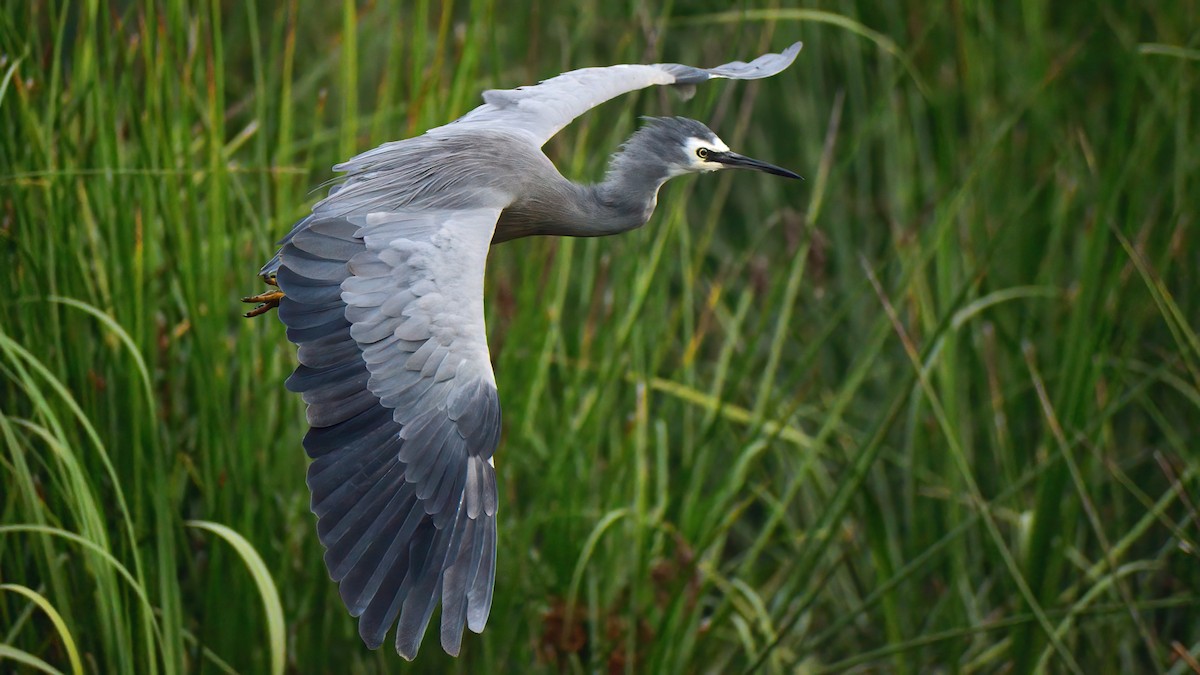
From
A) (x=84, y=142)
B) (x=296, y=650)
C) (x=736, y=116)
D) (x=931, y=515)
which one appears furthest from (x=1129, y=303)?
(x=84, y=142)

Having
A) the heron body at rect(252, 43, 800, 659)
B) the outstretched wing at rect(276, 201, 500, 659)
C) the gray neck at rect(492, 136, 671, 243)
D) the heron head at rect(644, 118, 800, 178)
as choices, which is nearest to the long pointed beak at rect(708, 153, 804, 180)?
the heron head at rect(644, 118, 800, 178)

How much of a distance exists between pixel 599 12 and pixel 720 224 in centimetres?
91

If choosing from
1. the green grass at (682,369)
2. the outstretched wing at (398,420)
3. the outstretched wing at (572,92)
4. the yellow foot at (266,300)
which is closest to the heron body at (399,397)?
the outstretched wing at (398,420)

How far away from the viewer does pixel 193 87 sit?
136 inches

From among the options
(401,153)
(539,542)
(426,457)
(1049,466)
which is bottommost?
(539,542)

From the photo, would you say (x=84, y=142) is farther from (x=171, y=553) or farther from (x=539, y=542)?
(x=539, y=542)

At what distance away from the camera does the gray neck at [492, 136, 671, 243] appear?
347cm

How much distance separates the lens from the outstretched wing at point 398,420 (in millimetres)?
2508

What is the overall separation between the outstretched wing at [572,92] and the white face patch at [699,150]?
0.16m

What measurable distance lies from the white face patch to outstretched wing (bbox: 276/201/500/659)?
103 centimetres

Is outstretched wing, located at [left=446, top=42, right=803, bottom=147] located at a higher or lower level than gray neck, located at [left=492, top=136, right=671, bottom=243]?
higher

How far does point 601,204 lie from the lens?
11.8 feet

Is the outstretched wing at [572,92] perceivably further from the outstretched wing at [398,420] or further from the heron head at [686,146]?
the outstretched wing at [398,420]

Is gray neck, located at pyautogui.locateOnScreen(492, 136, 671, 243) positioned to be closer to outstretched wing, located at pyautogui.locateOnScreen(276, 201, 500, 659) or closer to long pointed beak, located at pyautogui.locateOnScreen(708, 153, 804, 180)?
long pointed beak, located at pyautogui.locateOnScreen(708, 153, 804, 180)
